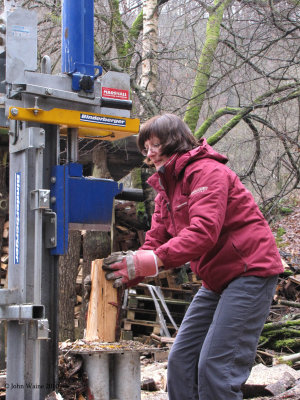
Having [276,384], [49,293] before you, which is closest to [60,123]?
[49,293]

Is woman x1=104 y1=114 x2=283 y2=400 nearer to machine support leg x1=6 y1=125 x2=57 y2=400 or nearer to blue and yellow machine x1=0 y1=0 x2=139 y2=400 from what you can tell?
blue and yellow machine x1=0 y1=0 x2=139 y2=400

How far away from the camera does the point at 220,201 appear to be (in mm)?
2980

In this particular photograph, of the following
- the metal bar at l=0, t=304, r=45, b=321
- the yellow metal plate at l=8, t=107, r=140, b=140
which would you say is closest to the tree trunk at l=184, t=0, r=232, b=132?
the yellow metal plate at l=8, t=107, r=140, b=140

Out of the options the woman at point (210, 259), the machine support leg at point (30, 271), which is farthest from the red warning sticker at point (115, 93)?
the machine support leg at point (30, 271)

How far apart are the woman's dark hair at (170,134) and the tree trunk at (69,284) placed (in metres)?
7.72

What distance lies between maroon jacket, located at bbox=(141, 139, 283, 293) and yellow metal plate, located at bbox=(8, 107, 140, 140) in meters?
0.60

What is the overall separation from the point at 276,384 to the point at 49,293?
2.73m

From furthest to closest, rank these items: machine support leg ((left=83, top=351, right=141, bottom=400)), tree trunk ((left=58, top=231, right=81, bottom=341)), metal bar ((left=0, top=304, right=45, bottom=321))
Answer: tree trunk ((left=58, top=231, right=81, bottom=341)) < machine support leg ((left=83, top=351, right=141, bottom=400)) < metal bar ((left=0, top=304, right=45, bottom=321))

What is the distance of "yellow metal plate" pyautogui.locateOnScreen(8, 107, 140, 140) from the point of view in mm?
3406

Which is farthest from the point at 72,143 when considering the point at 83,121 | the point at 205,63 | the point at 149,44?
the point at 205,63

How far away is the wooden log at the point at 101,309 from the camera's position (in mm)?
3996

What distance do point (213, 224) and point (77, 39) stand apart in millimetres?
1619

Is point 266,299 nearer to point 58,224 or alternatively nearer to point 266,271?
point 266,271

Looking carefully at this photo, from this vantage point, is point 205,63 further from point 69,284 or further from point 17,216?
point 17,216
